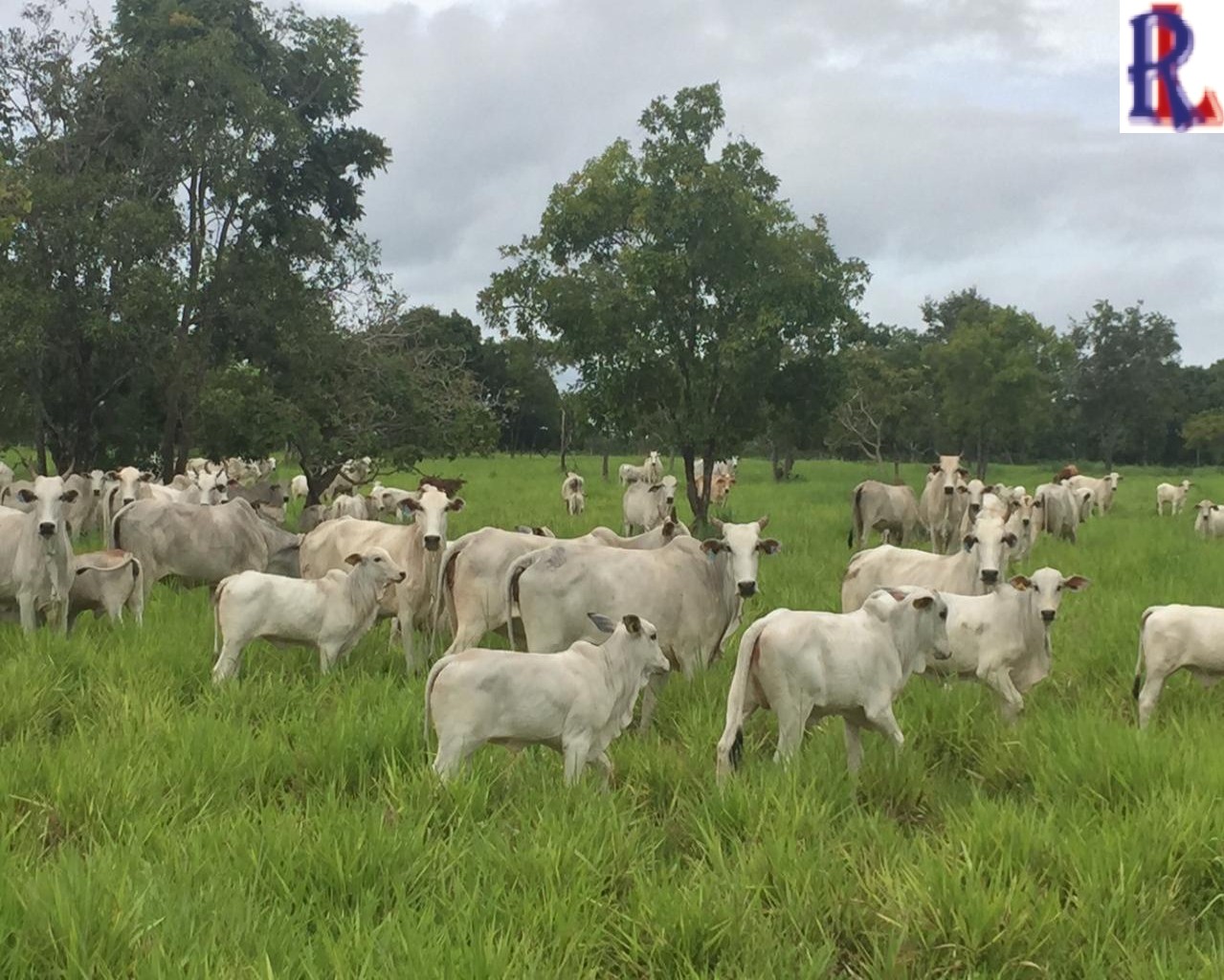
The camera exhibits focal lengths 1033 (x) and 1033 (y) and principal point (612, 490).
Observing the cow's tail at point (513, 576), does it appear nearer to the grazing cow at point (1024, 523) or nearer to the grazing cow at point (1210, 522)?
the grazing cow at point (1024, 523)

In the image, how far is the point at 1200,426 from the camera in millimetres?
56062

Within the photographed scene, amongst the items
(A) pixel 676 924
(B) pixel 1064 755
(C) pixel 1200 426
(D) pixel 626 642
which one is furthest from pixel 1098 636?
(C) pixel 1200 426

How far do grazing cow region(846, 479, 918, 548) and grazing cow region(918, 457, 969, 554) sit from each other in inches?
13.9

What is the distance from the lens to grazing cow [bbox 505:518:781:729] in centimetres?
771

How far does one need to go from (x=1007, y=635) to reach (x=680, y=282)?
11.2 meters

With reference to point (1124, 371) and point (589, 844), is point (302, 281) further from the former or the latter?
point (1124, 371)

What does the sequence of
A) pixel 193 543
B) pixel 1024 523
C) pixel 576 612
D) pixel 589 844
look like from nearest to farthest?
pixel 589 844
pixel 576 612
pixel 193 543
pixel 1024 523

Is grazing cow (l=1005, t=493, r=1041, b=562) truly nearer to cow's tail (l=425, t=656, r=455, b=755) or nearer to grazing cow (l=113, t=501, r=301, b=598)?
grazing cow (l=113, t=501, r=301, b=598)

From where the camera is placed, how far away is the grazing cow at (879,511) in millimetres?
17781

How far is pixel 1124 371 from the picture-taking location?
Result: 59.7 meters

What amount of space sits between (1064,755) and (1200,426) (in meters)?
58.6

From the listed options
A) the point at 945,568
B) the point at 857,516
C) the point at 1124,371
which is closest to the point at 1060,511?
the point at 857,516

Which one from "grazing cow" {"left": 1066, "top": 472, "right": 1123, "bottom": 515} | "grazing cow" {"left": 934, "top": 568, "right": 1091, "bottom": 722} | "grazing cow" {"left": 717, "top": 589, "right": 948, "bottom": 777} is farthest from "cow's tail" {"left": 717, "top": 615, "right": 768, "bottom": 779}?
"grazing cow" {"left": 1066, "top": 472, "right": 1123, "bottom": 515}

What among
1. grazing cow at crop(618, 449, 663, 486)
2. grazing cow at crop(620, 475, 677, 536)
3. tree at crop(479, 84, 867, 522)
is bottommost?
grazing cow at crop(620, 475, 677, 536)
